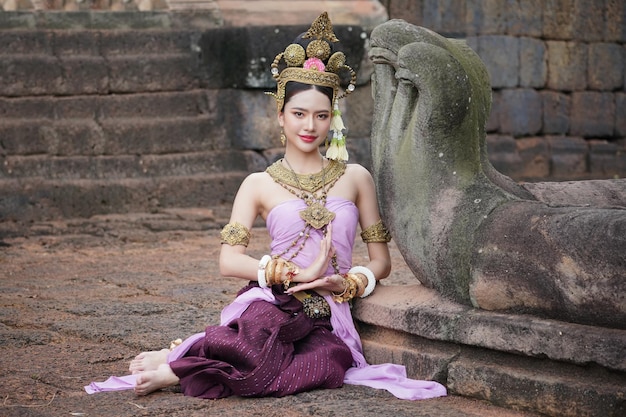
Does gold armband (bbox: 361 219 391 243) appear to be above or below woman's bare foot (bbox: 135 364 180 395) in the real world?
above

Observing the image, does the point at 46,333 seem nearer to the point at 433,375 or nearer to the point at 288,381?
the point at 288,381

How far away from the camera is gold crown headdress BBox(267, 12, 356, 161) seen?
4.00m

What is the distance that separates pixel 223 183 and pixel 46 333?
4388 mm

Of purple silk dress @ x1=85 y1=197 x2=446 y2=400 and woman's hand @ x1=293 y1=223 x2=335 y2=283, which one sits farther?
woman's hand @ x1=293 y1=223 x2=335 y2=283

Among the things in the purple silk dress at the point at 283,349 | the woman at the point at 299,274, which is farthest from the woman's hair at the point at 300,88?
the purple silk dress at the point at 283,349

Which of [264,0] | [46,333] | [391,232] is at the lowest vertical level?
[46,333]

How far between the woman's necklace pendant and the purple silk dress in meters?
0.03

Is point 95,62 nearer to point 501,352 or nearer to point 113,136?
point 113,136

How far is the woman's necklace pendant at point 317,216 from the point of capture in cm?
392

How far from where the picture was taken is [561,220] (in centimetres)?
336

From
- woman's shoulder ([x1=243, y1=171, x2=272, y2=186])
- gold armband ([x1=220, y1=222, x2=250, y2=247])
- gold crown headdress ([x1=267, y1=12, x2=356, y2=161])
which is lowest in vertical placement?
gold armband ([x1=220, y1=222, x2=250, y2=247])

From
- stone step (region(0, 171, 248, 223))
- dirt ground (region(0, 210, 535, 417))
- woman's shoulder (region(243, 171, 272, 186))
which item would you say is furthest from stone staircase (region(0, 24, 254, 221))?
woman's shoulder (region(243, 171, 272, 186))

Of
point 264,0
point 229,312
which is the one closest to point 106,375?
point 229,312

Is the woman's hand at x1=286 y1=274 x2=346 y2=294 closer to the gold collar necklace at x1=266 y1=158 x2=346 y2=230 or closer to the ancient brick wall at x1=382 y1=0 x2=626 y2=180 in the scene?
the gold collar necklace at x1=266 y1=158 x2=346 y2=230
